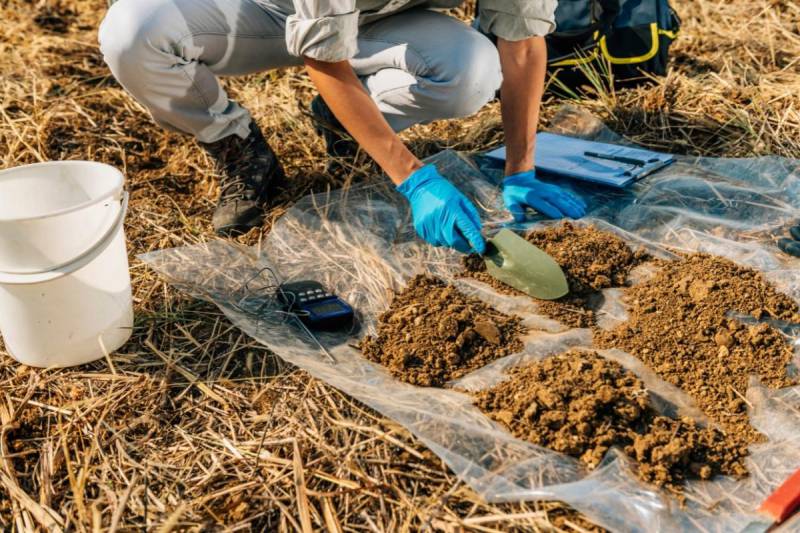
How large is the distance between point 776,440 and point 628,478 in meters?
0.34

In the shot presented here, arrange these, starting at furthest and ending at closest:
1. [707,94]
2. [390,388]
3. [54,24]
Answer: [54,24] → [707,94] → [390,388]

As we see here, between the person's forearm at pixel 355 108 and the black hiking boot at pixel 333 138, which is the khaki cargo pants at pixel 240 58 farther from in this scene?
the person's forearm at pixel 355 108

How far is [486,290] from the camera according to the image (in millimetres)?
2104

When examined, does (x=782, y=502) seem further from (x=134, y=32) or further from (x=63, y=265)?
(x=134, y=32)

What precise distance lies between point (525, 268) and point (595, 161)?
718 millimetres

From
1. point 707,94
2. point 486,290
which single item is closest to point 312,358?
point 486,290

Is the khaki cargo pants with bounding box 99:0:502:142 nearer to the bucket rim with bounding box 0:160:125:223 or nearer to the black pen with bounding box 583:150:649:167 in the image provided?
the black pen with bounding box 583:150:649:167

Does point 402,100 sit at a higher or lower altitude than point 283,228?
higher

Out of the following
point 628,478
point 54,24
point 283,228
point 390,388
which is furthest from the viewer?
point 54,24

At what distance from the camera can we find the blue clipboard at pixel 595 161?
2.47 m

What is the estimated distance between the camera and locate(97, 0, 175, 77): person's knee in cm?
228

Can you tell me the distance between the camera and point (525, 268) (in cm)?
203

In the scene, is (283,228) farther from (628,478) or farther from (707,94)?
(707,94)

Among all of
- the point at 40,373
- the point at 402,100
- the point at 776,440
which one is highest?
the point at 402,100
